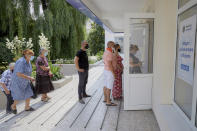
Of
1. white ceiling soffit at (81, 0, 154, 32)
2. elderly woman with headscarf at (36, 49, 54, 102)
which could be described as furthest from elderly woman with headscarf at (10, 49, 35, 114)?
white ceiling soffit at (81, 0, 154, 32)

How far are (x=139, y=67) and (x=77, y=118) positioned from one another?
1.61 m

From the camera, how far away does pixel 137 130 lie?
2971mm

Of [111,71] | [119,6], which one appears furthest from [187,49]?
[119,6]

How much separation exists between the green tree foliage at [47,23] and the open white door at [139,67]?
805 centimetres

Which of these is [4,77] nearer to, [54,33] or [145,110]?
[145,110]

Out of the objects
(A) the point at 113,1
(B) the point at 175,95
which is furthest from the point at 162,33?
(A) the point at 113,1

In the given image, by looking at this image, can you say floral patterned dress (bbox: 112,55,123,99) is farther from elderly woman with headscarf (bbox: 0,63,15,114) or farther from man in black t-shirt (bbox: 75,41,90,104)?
elderly woman with headscarf (bbox: 0,63,15,114)

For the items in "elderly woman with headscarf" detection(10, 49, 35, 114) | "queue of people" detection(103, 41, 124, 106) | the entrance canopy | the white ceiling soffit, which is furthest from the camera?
the white ceiling soffit

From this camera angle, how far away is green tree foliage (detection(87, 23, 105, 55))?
21.4 metres

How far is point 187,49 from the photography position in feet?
6.89

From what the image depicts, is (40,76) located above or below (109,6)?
below

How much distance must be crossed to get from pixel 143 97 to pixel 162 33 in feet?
4.65

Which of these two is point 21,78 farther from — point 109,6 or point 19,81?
point 109,6

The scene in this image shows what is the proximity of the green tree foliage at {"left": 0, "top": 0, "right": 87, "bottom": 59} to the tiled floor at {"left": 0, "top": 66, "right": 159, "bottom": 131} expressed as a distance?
23.4ft
